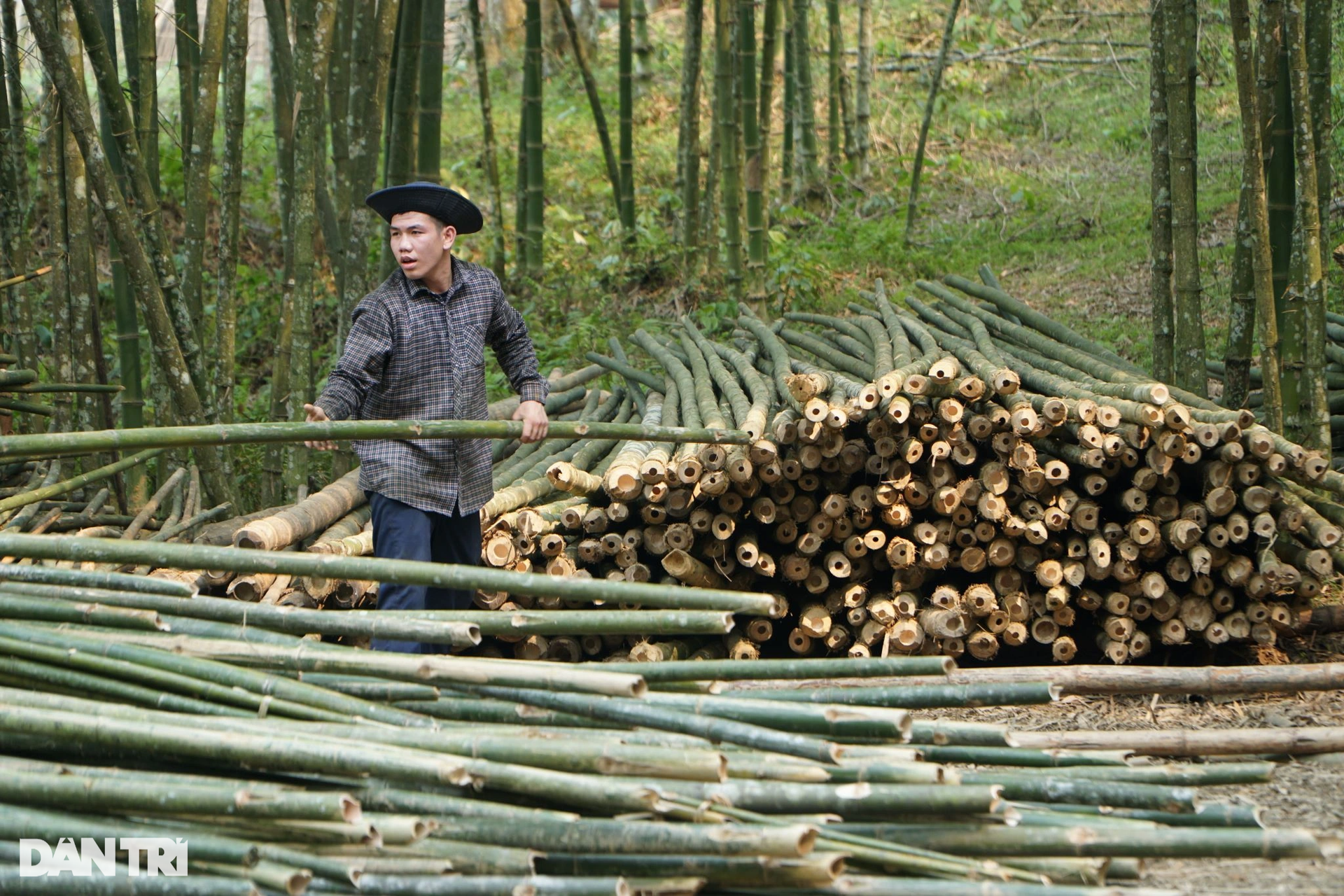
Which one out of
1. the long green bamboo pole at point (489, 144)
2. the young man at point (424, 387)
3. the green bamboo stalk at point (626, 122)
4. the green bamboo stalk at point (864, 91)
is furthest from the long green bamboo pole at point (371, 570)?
the green bamboo stalk at point (864, 91)

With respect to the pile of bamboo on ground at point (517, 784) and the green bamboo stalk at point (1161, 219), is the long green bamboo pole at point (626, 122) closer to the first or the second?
the green bamboo stalk at point (1161, 219)

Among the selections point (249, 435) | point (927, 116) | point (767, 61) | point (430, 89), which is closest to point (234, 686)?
point (249, 435)

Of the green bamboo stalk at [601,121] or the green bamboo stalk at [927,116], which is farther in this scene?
the green bamboo stalk at [927,116]

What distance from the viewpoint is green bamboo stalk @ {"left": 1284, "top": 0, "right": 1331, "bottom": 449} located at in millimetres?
4324

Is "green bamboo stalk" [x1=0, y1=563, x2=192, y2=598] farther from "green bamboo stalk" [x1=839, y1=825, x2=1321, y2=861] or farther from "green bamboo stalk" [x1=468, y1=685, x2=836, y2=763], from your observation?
"green bamboo stalk" [x1=839, y1=825, x2=1321, y2=861]

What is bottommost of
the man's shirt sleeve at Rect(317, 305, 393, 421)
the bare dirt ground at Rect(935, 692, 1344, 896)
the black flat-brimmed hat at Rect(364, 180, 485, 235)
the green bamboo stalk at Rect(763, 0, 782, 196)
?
the bare dirt ground at Rect(935, 692, 1344, 896)

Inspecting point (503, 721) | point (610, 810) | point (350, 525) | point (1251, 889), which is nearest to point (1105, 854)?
point (1251, 889)

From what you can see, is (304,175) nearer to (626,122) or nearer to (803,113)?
(626,122)

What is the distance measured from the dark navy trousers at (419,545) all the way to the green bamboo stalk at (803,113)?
6.08 metres

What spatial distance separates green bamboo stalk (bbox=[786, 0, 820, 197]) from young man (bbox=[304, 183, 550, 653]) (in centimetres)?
574

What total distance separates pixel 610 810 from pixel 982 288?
406 cm

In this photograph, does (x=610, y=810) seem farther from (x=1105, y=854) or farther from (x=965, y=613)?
(x=965, y=613)

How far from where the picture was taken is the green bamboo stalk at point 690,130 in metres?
7.37

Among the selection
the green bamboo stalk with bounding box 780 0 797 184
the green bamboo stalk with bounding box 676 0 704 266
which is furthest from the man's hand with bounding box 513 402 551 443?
the green bamboo stalk with bounding box 780 0 797 184
